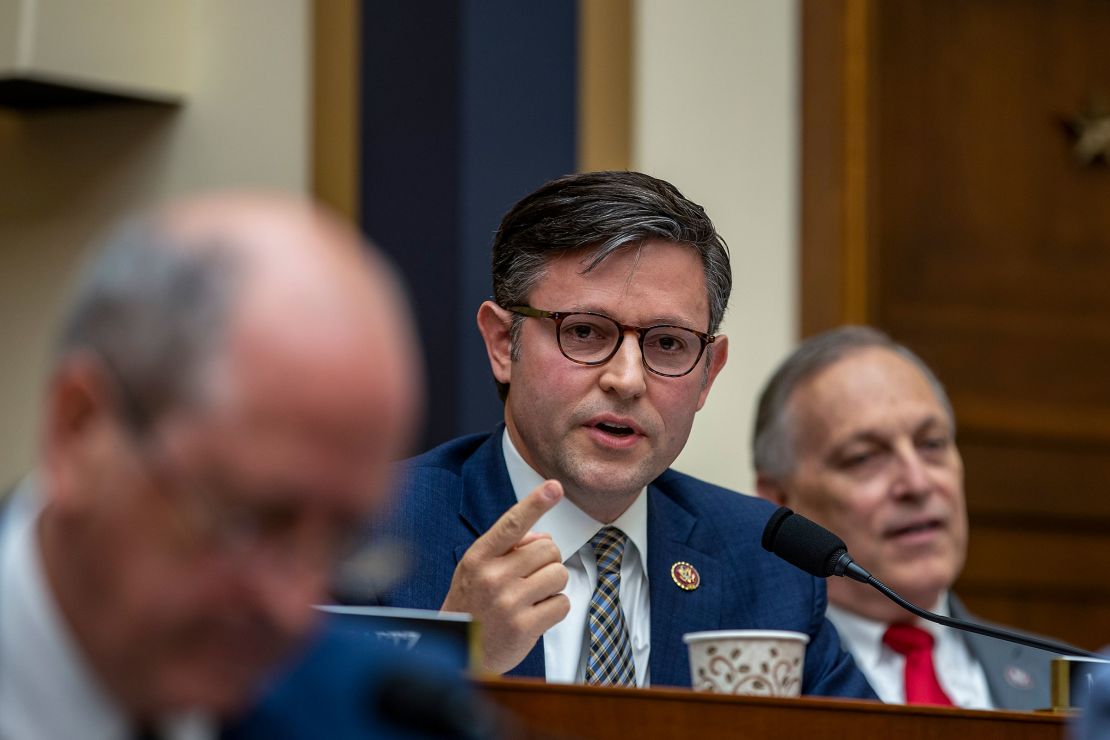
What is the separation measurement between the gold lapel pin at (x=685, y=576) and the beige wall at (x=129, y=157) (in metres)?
2.13

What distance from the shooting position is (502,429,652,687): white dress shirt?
2.56 metres

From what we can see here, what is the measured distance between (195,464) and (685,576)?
179 cm

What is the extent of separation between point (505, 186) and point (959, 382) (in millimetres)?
1403

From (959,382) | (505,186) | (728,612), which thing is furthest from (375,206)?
(728,612)

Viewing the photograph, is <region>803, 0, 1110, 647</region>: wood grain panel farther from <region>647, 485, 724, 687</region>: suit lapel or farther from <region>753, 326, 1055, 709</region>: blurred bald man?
<region>647, 485, 724, 687</region>: suit lapel

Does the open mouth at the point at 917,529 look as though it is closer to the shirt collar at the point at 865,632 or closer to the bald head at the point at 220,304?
the shirt collar at the point at 865,632

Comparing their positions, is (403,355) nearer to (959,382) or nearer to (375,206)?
(375,206)

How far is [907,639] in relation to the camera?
3.40 metres

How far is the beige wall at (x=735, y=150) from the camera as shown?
442 cm

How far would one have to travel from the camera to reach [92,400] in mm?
1016

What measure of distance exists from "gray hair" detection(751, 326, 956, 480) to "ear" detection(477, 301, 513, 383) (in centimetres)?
99

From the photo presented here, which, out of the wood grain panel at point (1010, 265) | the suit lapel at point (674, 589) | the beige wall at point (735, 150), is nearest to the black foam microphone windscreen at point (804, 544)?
the suit lapel at point (674, 589)

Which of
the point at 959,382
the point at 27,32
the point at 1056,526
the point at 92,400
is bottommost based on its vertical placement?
the point at 1056,526

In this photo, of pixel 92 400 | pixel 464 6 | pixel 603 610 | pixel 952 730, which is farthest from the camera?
pixel 464 6
